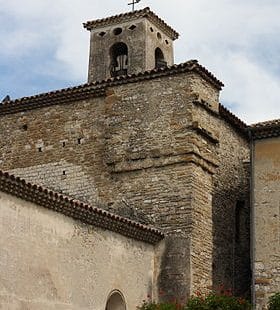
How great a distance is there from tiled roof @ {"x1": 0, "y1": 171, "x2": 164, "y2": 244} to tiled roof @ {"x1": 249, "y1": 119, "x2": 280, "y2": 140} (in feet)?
10.8

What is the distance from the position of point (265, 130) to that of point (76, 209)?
5.42 m

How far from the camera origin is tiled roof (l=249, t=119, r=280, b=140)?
18156mm

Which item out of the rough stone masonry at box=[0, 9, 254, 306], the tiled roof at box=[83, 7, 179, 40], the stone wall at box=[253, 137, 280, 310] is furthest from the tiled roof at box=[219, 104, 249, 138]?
the tiled roof at box=[83, 7, 179, 40]

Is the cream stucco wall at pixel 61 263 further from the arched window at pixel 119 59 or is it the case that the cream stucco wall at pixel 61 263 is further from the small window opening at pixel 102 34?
the small window opening at pixel 102 34

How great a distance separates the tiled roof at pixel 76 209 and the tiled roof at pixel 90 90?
3.84m

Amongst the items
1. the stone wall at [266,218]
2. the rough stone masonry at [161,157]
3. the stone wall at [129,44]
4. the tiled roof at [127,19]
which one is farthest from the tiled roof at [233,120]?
the tiled roof at [127,19]

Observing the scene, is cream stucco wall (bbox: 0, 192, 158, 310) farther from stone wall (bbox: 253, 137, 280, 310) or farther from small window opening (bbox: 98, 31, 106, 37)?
small window opening (bbox: 98, 31, 106, 37)

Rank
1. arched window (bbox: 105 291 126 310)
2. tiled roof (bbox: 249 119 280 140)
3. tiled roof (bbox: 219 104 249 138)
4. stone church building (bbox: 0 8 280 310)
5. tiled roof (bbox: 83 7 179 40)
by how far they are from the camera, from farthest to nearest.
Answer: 1. tiled roof (bbox: 83 7 179 40)
2. tiled roof (bbox: 219 104 249 138)
3. tiled roof (bbox: 249 119 280 140)
4. arched window (bbox: 105 291 126 310)
5. stone church building (bbox: 0 8 280 310)

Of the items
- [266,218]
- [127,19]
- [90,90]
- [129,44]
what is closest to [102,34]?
[127,19]

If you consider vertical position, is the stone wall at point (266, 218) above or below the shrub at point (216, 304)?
above

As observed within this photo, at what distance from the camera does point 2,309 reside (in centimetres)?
1329

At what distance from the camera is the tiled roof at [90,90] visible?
18.4 metres

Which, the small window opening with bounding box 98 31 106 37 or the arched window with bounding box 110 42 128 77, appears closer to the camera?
the arched window with bounding box 110 42 128 77

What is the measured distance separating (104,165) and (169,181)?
1.80 meters
